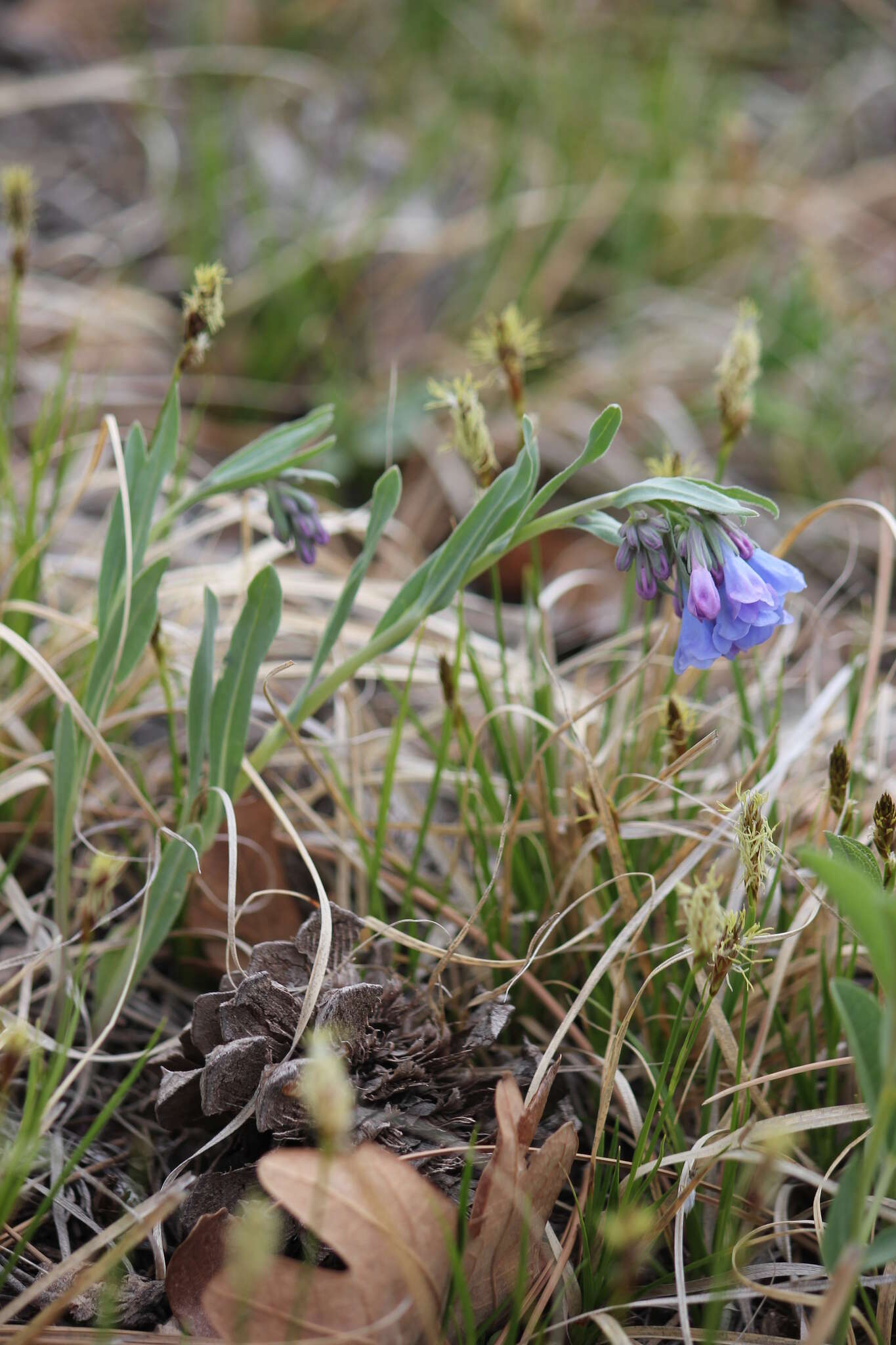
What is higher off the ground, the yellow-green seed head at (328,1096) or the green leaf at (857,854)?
the green leaf at (857,854)

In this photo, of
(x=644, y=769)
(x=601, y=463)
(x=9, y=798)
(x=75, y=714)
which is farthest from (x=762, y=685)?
(x=601, y=463)

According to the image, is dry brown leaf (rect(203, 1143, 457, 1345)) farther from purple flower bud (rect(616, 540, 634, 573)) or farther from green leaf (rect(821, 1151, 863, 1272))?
purple flower bud (rect(616, 540, 634, 573))

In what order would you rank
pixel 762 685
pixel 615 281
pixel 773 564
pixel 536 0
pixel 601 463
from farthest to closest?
pixel 536 0 < pixel 615 281 < pixel 601 463 < pixel 762 685 < pixel 773 564

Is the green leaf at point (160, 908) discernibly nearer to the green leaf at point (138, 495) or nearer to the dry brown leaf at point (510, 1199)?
the green leaf at point (138, 495)

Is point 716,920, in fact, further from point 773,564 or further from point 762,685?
point 762,685

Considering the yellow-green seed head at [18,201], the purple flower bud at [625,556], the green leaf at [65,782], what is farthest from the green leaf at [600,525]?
the yellow-green seed head at [18,201]

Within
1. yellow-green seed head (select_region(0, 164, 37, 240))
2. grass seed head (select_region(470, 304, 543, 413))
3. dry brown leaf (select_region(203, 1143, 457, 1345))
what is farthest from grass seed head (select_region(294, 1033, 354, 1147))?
yellow-green seed head (select_region(0, 164, 37, 240))
